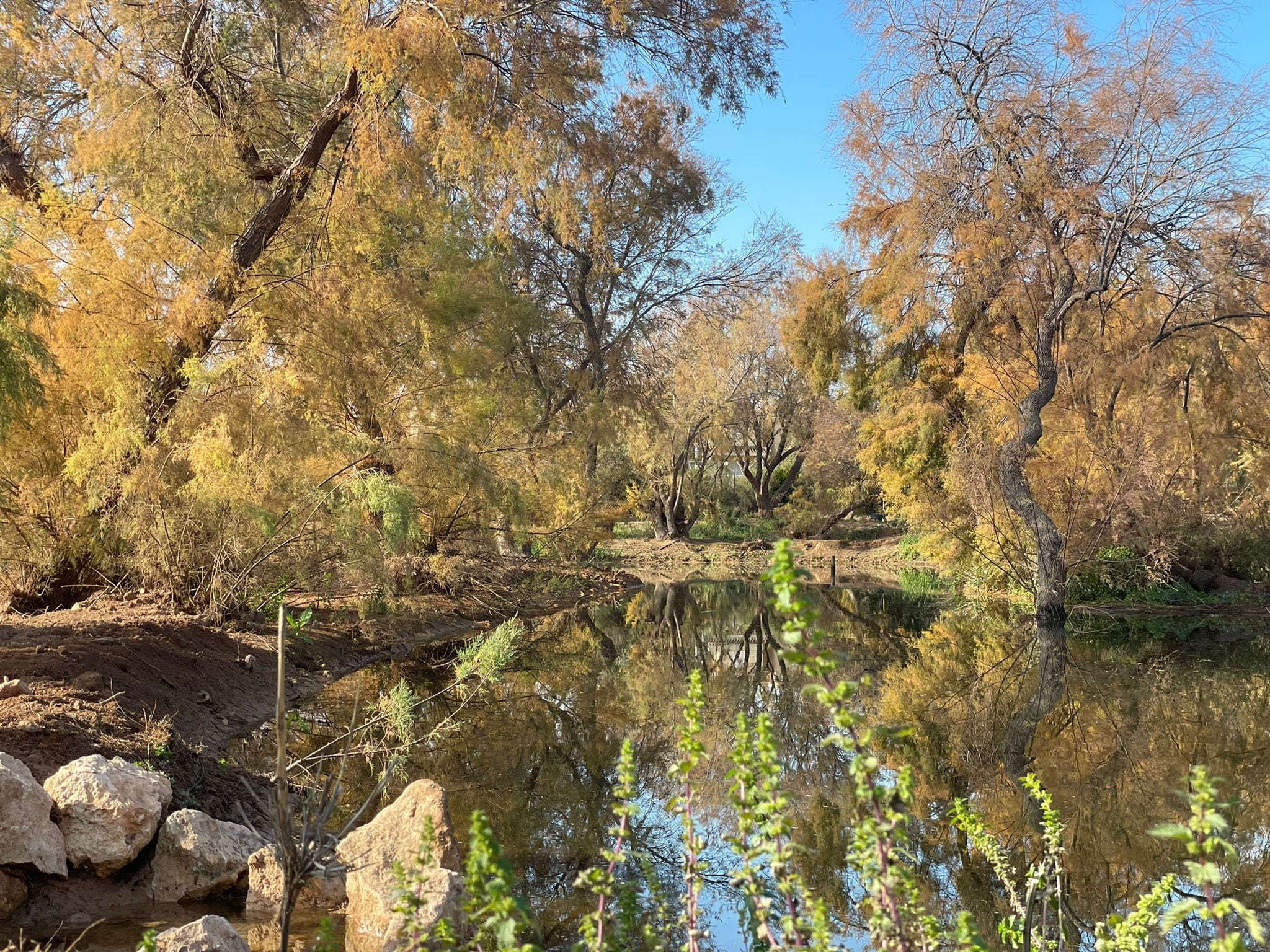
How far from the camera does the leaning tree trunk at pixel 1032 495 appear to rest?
1603 centimetres

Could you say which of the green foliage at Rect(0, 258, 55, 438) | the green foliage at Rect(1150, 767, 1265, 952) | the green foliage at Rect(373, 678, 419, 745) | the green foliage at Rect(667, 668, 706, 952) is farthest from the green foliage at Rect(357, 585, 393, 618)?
the green foliage at Rect(1150, 767, 1265, 952)

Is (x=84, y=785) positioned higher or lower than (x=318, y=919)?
higher

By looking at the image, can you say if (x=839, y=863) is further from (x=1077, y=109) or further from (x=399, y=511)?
(x=1077, y=109)

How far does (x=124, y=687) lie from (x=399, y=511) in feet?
11.0

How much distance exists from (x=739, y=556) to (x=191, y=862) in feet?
90.1

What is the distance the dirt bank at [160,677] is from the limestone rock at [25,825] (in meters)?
0.81

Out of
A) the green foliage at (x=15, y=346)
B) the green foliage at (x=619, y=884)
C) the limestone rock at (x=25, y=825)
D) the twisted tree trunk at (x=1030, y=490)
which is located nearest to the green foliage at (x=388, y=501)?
the green foliage at (x=15, y=346)

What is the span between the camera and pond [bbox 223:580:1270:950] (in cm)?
542

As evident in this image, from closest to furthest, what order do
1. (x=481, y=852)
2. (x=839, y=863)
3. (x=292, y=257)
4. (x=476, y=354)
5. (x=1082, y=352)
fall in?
(x=481, y=852) → (x=839, y=863) → (x=292, y=257) → (x=476, y=354) → (x=1082, y=352)

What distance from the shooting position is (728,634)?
1653 centimetres

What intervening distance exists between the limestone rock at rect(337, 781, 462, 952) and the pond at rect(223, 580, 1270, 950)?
601mm

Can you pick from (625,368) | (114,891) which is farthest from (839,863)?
(625,368)

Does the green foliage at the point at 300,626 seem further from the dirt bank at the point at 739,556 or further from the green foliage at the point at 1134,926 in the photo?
the dirt bank at the point at 739,556

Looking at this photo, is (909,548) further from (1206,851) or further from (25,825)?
(1206,851)
